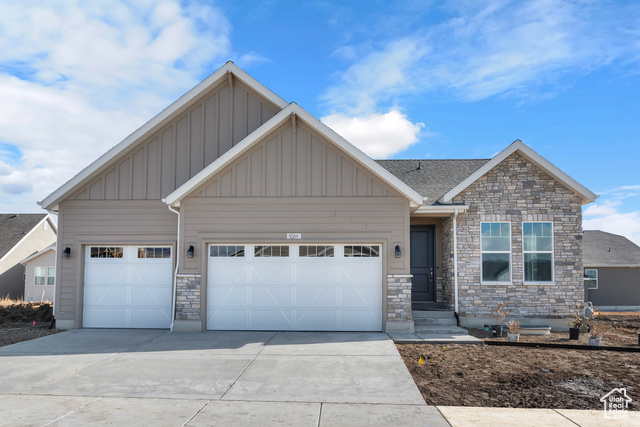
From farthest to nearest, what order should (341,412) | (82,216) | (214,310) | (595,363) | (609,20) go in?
(82,216) < (214,310) < (609,20) < (595,363) < (341,412)

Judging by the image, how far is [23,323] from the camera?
13.2 metres

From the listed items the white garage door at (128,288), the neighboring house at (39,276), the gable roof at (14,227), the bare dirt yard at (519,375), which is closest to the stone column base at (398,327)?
the bare dirt yard at (519,375)

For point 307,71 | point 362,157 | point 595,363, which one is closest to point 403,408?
point 595,363

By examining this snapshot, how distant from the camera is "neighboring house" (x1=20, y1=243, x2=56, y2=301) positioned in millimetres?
23422

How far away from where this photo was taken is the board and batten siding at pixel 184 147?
12.1 metres

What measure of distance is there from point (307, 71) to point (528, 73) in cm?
555

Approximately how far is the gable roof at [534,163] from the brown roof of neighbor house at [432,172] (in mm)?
857

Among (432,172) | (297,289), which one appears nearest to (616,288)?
(432,172)

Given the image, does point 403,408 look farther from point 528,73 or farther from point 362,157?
point 528,73

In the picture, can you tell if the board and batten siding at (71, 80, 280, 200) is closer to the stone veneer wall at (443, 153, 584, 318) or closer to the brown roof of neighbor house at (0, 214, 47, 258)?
the stone veneer wall at (443, 153, 584, 318)

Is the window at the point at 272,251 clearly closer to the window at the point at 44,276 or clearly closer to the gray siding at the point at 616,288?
the gray siding at the point at 616,288

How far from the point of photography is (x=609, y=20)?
411 inches

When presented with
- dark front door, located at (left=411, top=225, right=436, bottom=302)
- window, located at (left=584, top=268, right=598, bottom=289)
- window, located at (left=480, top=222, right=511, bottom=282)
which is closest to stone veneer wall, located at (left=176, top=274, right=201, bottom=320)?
dark front door, located at (left=411, top=225, right=436, bottom=302)

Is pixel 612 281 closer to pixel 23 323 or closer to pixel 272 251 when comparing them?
pixel 272 251
